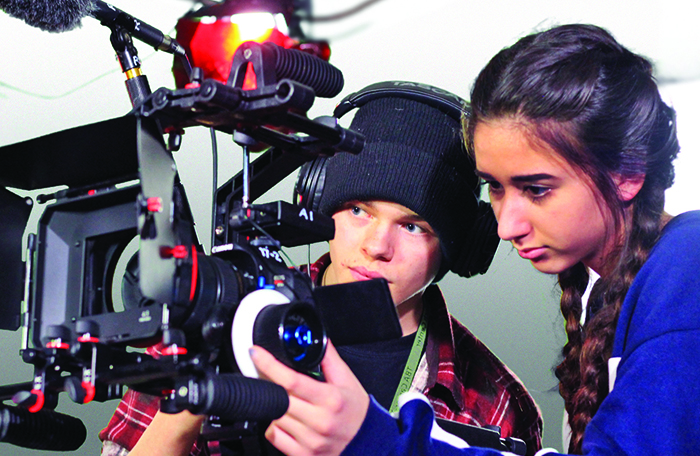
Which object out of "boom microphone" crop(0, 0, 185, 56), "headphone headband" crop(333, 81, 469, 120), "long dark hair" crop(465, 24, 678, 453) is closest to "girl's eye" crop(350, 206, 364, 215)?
"headphone headband" crop(333, 81, 469, 120)

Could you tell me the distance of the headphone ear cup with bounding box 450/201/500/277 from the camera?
1139 mm

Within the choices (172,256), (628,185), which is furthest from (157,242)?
(628,185)

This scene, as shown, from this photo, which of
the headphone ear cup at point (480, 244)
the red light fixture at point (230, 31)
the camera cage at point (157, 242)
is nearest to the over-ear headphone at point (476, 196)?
the headphone ear cup at point (480, 244)

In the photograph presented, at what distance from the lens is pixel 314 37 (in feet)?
5.59

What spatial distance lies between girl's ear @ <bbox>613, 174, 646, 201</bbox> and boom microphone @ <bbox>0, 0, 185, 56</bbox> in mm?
634

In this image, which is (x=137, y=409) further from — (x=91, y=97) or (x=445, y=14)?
(x=445, y=14)

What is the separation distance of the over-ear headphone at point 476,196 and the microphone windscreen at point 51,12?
0.39m

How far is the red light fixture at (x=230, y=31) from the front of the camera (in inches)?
63.6

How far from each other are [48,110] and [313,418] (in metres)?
1.22

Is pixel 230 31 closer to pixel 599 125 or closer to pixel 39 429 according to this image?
pixel 599 125

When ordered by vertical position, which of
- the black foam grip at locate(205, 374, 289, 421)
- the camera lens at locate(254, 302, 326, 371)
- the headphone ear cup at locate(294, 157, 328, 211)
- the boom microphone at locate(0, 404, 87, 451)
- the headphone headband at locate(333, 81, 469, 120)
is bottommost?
the boom microphone at locate(0, 404, 87, 451)

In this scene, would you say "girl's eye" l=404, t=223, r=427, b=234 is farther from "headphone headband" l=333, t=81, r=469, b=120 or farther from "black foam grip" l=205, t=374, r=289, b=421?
"black foam grip" l=205, t=374, r=289, b=421

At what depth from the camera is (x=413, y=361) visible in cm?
120

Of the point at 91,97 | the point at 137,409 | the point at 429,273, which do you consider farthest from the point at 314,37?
the point at 137,409
